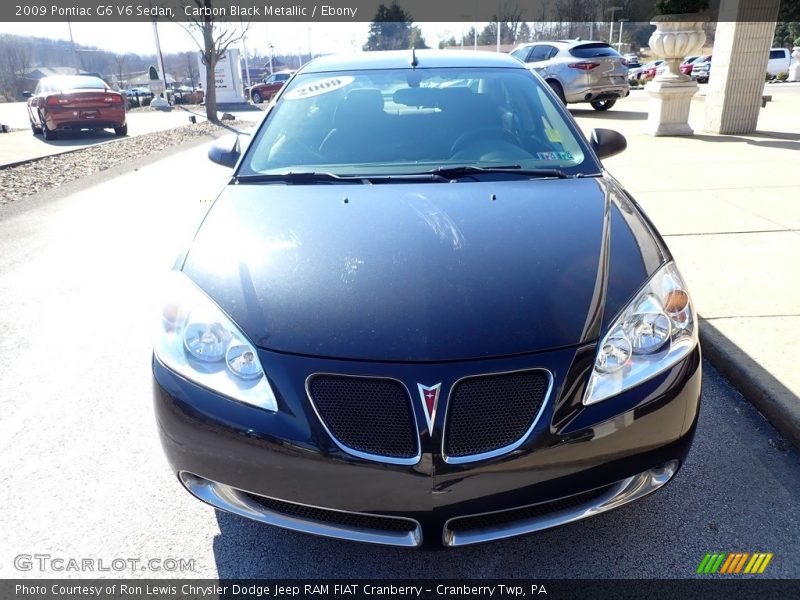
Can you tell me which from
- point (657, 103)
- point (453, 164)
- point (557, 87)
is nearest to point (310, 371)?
point (453, 164)

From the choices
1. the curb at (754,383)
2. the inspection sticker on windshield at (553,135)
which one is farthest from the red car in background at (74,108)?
the curb at (754,383)

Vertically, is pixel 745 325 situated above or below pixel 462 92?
below

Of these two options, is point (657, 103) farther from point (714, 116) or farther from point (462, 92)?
point (462, 92)

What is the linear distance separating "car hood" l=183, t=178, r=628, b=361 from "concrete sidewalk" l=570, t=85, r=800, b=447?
50.8 inches

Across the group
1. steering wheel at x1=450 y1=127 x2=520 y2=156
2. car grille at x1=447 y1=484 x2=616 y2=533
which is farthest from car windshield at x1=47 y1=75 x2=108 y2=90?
car grille at x1=447 y1=484 x2=616 y2=533

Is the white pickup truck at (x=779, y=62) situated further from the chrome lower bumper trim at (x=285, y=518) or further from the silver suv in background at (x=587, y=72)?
the chrome lower bumper trim at (x=285, y=518)

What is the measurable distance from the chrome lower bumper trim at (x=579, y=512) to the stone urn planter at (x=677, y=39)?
34.8 feet

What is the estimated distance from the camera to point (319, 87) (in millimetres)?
3467

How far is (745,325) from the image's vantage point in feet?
11.6

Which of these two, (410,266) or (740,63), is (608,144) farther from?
(740,63)

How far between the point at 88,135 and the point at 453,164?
54.6 ft

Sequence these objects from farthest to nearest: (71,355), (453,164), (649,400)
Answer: (71,355) → (453,164) → (649,400)

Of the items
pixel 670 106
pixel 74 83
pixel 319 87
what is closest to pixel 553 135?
pixel 319 87

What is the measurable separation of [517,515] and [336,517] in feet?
1.77
